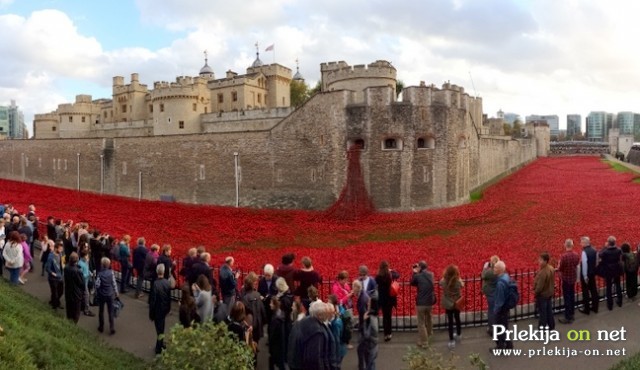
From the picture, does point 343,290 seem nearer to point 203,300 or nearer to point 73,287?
point 203,300

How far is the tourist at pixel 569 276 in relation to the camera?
988 cm

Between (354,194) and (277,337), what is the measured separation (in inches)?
754

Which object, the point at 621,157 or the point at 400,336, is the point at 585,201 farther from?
the point at 621,157

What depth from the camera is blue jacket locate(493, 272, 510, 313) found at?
864cm

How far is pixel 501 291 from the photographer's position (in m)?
8.66

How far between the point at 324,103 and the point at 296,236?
8889 millimetres

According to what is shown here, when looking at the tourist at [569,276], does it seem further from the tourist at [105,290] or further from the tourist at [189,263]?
the tourist at [105,290]

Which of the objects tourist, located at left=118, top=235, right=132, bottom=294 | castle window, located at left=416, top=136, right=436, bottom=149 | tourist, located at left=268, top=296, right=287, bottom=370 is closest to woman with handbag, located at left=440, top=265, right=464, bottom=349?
tourist, located at left=268, top=296, right=287, bottom=370

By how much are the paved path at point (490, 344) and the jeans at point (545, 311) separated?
1.22 feet

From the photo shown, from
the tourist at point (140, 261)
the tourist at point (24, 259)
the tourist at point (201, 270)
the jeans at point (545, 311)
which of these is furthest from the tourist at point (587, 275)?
the tourist at point (24, 259)

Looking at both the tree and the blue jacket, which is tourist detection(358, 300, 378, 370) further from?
the tree

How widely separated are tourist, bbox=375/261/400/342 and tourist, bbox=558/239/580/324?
3.43 m

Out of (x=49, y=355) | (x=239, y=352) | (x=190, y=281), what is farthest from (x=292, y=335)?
(x=190, y=281)

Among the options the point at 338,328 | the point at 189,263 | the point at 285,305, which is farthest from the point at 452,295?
the point at 189,263
